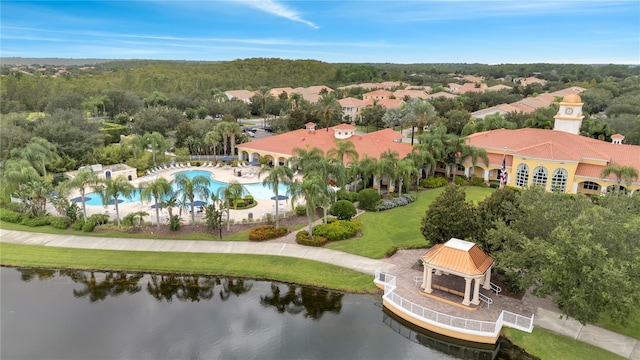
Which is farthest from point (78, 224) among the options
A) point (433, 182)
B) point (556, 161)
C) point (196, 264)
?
point (556, 161)

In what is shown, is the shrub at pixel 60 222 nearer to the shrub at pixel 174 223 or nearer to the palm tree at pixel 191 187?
the shrub at pixel 174 223

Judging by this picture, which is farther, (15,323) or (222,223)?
(222,223)

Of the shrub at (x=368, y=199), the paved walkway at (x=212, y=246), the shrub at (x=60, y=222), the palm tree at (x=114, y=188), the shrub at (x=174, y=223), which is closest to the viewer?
the paved walkway at (x=212, y=246)

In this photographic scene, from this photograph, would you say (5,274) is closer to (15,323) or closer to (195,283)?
(15,323)

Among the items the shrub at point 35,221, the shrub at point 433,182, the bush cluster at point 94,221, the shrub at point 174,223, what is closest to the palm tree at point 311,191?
the shrub at point 174,223

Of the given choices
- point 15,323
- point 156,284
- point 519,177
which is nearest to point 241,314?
point 156,284

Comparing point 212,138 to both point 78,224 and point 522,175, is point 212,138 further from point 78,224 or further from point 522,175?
point 522,175
